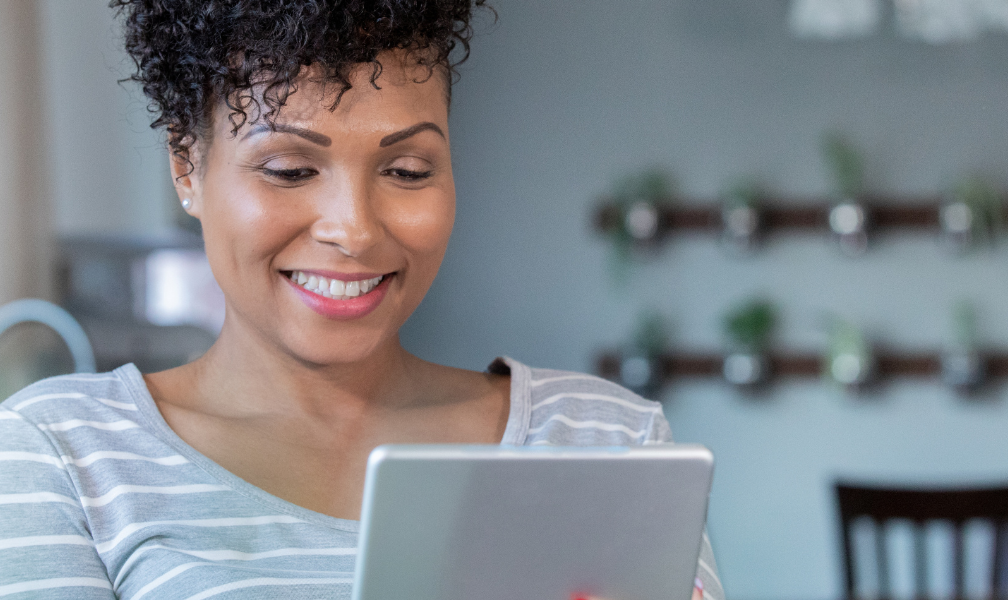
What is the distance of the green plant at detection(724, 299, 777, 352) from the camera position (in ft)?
8.98

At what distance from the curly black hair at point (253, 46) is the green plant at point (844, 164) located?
2018 mm

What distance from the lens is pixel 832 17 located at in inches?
109

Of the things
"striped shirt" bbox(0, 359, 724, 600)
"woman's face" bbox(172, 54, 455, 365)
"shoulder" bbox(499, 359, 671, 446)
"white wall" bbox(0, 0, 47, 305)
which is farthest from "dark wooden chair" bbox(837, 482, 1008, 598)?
"white wall" bbox(0, 0, 47, 305)

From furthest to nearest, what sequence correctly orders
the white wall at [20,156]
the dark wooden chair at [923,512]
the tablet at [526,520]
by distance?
the white wall at [20,156], the dark wooden chair at [923,512], the tablet at [526,520]

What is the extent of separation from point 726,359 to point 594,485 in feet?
7.41

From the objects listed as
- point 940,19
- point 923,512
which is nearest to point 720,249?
point 940,19

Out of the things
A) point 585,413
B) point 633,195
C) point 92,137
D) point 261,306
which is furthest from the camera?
point 633,195

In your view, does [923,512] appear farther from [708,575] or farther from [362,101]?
[362,101]

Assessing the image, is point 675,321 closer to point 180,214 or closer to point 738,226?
point 738,226

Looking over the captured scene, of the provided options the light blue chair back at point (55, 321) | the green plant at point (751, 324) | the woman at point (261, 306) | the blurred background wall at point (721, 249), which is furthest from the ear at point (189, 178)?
the green plant at point (751, 324)

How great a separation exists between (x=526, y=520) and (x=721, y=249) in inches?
91.2

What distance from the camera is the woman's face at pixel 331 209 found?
913mm

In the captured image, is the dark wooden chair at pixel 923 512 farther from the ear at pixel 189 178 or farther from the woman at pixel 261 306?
the ear at pixel 189 178

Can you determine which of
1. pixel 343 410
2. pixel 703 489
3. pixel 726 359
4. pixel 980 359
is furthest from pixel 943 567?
pixel 703 489
